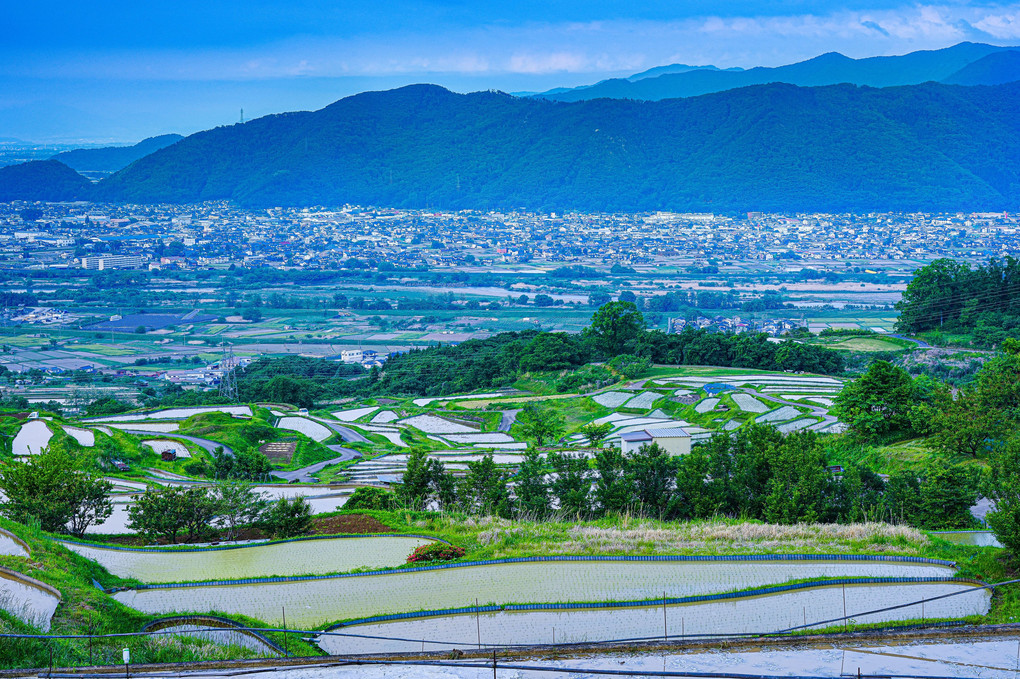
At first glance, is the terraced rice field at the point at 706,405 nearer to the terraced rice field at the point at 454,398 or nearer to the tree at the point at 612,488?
the terraced rice field at the point at 454,398

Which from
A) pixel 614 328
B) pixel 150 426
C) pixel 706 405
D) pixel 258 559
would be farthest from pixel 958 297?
pixel 258 559

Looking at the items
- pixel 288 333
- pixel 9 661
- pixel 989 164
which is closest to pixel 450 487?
pixel 9 661

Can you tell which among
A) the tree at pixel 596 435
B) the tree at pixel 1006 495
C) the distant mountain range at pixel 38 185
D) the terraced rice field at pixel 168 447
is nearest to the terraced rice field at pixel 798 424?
the tree at pixel 596 435

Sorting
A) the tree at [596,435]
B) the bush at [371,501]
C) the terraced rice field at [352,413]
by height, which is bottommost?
the terraced rice field at [352,413]

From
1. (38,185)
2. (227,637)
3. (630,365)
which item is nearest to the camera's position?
(227,637)

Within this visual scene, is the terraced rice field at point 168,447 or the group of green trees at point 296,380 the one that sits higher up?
the terraced rice field at point 168,447

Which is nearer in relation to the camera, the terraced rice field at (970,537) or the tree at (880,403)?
the terraced rice field at (970,537)

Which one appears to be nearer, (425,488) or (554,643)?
(554,643)

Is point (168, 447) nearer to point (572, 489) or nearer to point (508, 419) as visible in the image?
point (508, 419)
